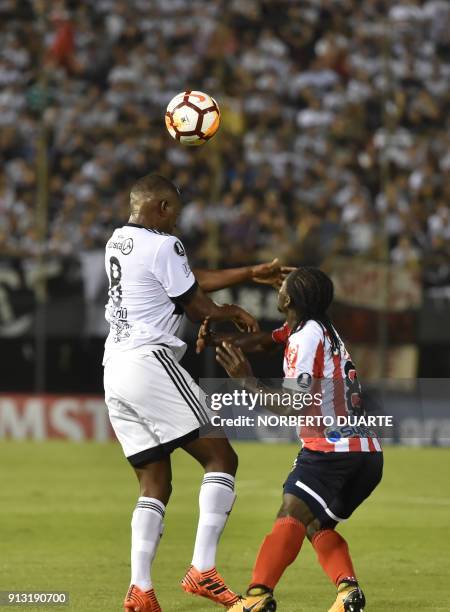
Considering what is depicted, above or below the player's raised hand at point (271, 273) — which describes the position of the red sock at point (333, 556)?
below

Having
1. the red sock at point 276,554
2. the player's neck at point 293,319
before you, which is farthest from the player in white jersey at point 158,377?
the red sock at point 276,554

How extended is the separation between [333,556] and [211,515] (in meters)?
0.88

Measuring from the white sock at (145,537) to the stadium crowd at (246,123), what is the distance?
10.0 m

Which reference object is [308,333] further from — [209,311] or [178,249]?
[178,249]

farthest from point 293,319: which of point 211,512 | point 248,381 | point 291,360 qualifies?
point 211,512

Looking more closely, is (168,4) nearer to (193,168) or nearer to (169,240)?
(193,168)

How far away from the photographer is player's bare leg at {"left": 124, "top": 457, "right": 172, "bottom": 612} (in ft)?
22.7

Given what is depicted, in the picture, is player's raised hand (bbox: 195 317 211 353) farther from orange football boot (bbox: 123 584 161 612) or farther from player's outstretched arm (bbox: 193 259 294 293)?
orange football boot (bbox: 123 584 161 612)

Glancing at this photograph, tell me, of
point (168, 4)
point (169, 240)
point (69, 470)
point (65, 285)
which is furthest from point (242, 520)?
point (168, 4)

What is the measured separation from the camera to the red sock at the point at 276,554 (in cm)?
641

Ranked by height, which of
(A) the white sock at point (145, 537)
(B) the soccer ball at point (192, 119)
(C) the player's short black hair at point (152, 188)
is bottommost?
(A) the white sock at point (145, 537)

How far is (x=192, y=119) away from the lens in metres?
8.62

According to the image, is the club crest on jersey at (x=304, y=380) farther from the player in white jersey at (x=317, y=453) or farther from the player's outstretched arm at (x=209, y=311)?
the player's outstretched arm at (x=209, y=311)

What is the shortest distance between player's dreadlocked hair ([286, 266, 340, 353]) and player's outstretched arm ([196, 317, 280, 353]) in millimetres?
498
